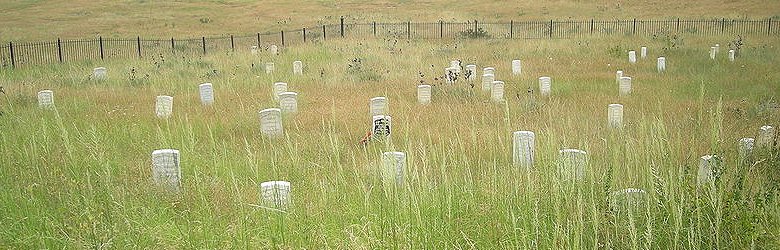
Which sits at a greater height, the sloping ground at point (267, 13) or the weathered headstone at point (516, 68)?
the sloping ground at point (267, 13)

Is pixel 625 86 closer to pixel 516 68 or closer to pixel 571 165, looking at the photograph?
pixel 516 68

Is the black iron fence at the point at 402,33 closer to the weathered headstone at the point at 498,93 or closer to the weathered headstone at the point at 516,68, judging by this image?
the weathered headstone at the point at 516,68

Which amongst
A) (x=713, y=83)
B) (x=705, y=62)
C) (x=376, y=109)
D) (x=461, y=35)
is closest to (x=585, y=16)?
(x=461, y=35)

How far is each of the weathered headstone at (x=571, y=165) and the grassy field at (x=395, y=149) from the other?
8cm

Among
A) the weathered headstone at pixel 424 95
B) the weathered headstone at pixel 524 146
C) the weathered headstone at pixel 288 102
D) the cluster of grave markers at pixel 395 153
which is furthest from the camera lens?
the weathered headstone at pixel 424 95

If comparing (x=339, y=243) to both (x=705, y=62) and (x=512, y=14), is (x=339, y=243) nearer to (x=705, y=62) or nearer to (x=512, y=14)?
(x=705, y=62)

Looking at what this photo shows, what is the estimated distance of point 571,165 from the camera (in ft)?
13.9

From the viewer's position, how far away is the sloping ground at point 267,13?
39.9 metres

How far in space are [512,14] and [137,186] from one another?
42.6m

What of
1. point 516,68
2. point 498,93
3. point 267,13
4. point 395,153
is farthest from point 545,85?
point 267,13

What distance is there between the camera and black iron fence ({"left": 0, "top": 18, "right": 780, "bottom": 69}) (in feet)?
90.1

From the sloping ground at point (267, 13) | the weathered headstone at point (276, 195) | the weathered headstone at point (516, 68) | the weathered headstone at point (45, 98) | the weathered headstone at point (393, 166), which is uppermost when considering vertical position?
the sloping ground at point (267, 13)

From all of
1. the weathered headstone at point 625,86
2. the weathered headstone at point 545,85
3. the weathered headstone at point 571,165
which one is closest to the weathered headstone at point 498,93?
the weathered headstone at point 545,85

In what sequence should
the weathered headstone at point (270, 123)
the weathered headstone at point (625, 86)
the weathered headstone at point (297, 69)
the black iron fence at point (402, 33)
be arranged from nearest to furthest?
the weathered headstone at point (270, 123), the weathered headstone at point (625, 86), the weathered headstone at point (297, 69), the black iron fence at point (402, 33)
